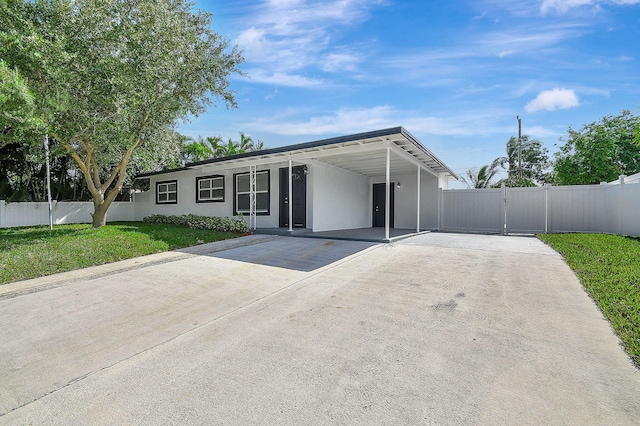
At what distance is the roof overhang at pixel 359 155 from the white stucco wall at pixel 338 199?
0.39m

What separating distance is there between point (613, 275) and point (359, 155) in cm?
653

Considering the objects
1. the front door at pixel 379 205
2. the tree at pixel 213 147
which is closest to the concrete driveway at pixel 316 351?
the front door at pixel 379 205

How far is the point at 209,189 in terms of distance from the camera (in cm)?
1384

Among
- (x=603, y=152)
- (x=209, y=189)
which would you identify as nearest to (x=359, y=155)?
(x=209, y=189)

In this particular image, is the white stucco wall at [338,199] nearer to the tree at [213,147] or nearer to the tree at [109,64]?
the tree at [109,64]

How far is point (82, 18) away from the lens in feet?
23.4

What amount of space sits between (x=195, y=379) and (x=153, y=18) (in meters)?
8.78

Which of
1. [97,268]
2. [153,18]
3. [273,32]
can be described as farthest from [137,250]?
[273,32]

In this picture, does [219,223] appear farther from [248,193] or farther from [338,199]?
[338,199]

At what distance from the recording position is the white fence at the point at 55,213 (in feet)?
42.3

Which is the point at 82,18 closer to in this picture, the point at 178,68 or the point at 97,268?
the point at 178,68

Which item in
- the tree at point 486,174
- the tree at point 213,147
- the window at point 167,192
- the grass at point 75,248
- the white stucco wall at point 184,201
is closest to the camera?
the grass at point 75,248

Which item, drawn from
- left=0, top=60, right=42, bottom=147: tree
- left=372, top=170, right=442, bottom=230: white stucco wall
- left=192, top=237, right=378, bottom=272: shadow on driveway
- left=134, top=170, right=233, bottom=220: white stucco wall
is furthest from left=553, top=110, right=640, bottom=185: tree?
left=0, top=60, right=42, bottom=147: tree

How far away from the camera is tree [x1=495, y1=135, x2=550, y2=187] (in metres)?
23.1
